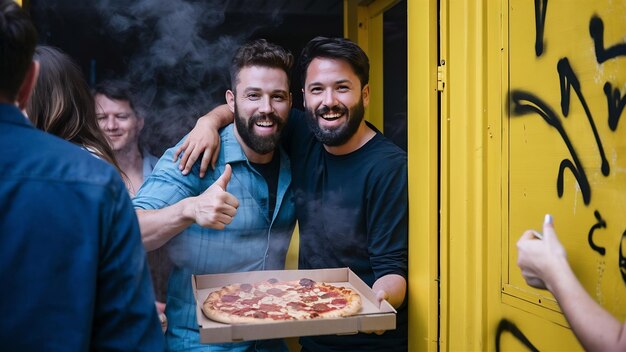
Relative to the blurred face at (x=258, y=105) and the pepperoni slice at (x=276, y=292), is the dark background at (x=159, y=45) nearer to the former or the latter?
the blurred face at (x=258, y=105)

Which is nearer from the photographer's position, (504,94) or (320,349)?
(504,94)

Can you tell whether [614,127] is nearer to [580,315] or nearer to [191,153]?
[580,315]

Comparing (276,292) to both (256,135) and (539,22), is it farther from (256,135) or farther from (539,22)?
(539,22)

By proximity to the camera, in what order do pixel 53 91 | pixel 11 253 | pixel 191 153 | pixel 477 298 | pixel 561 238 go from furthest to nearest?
1. pixel 191 153
2. pixel 477 298
3. pixel 53 91
4. pixel 561 238
5. pixel 11 253

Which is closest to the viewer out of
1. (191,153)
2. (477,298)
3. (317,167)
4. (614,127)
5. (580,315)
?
(580,315)

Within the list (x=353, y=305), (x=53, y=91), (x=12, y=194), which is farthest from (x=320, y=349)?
(x=12, y=194)

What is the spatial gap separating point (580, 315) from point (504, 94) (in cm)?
115

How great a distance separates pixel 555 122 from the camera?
7.45ft

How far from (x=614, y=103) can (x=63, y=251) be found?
5.89 feet

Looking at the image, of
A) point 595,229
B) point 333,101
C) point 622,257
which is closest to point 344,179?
point 333,101

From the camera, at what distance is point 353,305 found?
2730 mm

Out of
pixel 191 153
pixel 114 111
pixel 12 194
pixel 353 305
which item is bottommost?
pixel 353 305

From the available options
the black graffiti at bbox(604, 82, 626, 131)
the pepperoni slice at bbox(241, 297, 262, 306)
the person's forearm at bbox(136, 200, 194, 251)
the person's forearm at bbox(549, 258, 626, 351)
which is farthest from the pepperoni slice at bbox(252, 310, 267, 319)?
the black graffiti at bbox(604, 82, 626, 131)

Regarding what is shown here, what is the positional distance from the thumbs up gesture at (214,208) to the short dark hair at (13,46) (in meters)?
1.28
